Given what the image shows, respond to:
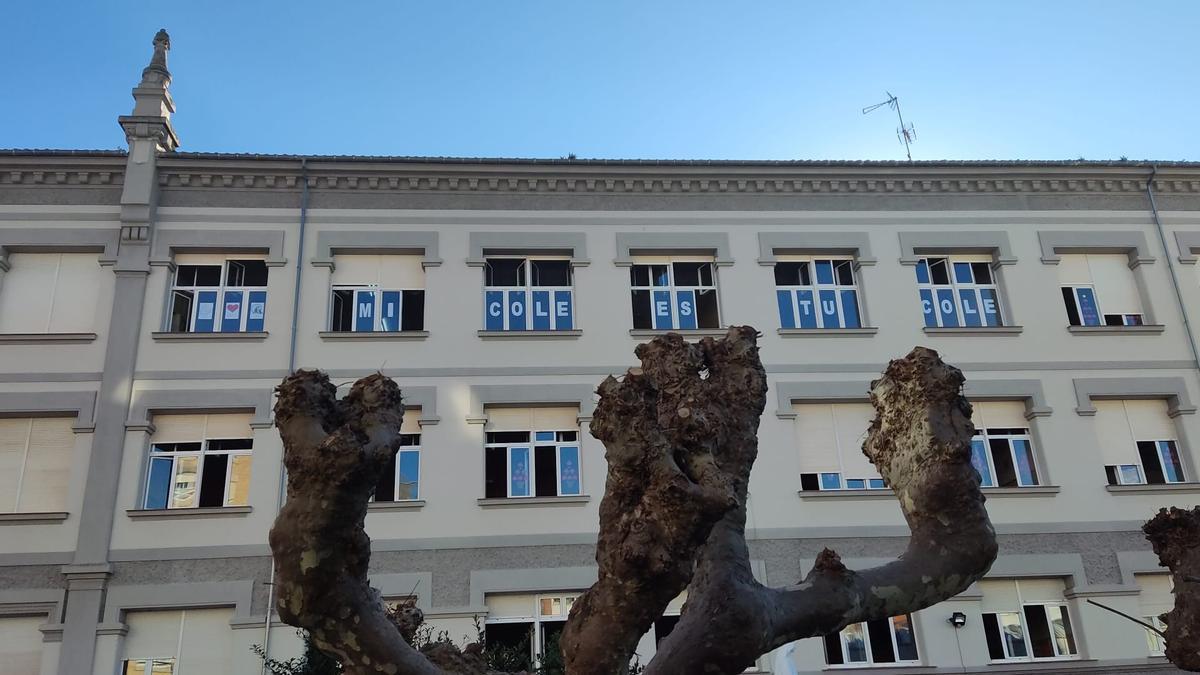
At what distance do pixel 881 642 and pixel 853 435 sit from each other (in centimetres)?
346

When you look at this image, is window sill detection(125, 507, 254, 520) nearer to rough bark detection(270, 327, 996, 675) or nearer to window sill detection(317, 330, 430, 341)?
window sill detection(317, 330, 430, 341)

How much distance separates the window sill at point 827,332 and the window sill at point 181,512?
950 cm

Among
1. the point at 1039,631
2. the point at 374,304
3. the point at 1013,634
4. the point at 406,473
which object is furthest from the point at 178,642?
the point at 1039,631

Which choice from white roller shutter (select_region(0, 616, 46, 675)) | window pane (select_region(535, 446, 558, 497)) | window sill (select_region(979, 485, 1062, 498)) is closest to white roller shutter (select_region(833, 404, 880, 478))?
window sill (select_region(979, 485, 1062, 498))

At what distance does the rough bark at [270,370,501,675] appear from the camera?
6609 millimetres

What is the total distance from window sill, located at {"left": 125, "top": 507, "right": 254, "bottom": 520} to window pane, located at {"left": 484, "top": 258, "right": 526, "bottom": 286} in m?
5.72

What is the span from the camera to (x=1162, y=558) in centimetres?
1027

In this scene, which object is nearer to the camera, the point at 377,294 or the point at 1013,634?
the point at 1013,634

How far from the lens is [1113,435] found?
1767 cm

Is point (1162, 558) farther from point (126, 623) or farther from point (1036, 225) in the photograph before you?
point (126, 623)

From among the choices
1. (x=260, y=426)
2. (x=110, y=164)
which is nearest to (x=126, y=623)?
(x=260, y=426)

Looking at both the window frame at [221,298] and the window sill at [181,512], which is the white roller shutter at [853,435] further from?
the window frame at [221,298]

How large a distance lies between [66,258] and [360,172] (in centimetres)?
525

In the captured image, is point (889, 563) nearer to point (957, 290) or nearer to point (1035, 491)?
point (1035, 491)
